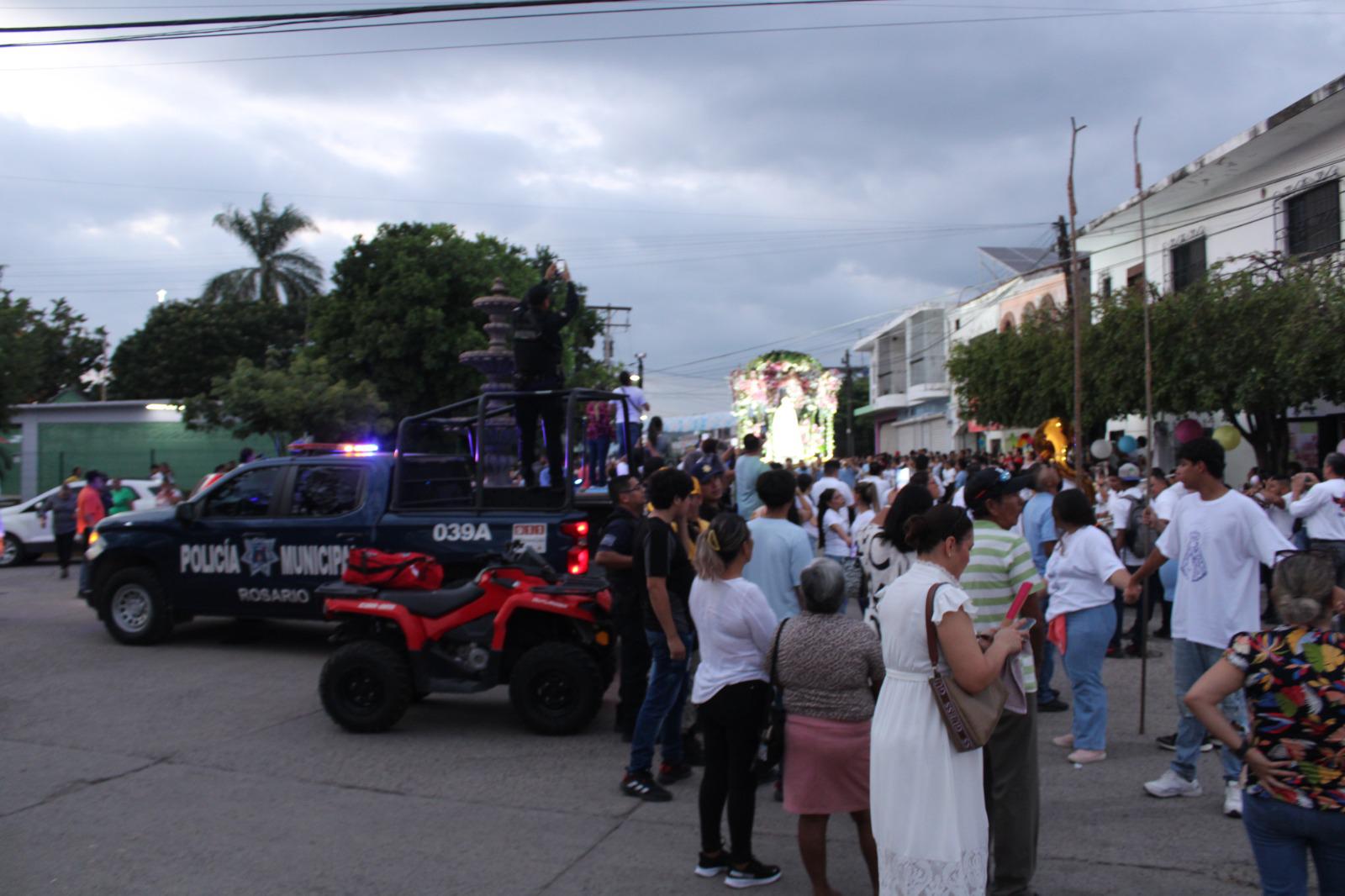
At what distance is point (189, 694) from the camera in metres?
9.13

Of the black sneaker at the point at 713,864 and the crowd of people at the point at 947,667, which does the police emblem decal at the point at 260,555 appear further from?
the black sneaker at the point at 713,864

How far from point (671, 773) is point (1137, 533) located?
6442 mm

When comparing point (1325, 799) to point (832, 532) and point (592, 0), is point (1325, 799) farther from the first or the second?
point (592, 0)

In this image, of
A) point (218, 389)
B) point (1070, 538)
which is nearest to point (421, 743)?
point (1070, 538)

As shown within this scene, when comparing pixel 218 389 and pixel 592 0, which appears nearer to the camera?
pixel 592 0

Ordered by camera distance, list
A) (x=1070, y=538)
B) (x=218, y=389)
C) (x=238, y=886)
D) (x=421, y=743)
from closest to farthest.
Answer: (x=238, y=886) → (x=1070, y=538) → (x=421, y=743) → (x=218, y=389)

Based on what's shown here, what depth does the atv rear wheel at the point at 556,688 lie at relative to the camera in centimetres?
778

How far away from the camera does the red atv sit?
7.79 metres

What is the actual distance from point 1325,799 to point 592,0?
359 inches

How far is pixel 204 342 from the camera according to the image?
50.3 meters

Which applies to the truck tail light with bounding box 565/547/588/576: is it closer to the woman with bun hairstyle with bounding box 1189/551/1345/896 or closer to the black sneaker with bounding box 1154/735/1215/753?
the black sneaker with bounding box 1154/735/1215/753

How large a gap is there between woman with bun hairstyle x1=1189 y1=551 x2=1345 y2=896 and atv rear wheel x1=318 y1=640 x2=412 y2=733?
5630 millimetres

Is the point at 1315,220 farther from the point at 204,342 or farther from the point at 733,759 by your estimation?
the point at 204,342

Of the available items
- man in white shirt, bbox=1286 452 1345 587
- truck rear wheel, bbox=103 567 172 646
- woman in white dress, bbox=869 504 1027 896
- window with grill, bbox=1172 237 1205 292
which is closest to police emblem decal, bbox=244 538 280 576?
truck rear wheel, bbox=103 567 172 646
